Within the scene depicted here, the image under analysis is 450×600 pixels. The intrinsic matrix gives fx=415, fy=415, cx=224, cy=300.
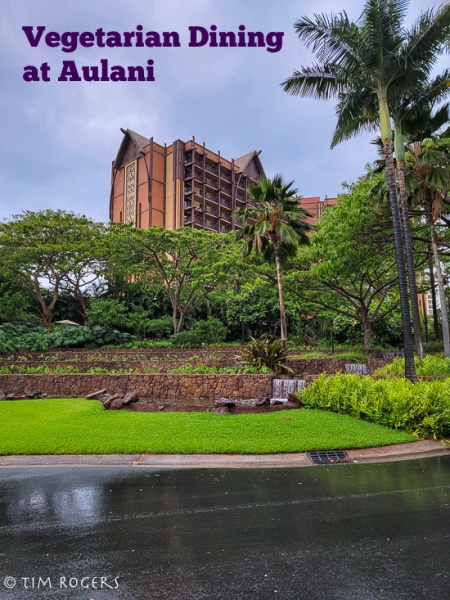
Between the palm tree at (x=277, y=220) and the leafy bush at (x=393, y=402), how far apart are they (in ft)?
31.7

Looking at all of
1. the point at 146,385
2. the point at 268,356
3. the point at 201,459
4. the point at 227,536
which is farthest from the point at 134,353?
the point at 227,536

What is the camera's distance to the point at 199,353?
2550cm

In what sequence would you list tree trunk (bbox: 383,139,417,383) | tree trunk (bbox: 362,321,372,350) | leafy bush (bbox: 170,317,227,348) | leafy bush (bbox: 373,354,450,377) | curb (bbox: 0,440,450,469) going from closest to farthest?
curb (bbox: 0,440,450,469) < tree trunk (bbox: 383,139,417,383) < leafy bush (bbox: 373,354,450,377) < tree trunk (bbox: 362,321,372,350) < leafy bush (bbox: 170,317,227,348)

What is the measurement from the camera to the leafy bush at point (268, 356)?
1700 centimetres

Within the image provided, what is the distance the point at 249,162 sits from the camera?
6381cm

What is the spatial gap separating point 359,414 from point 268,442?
118 inches

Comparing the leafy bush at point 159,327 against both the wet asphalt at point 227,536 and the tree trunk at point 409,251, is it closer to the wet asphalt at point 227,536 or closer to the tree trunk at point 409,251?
the tree trunk at point 409,251

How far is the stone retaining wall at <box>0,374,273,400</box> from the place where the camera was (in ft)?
51.5

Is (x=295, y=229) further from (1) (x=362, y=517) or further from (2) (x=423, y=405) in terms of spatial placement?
(1) (x=362, y=517)

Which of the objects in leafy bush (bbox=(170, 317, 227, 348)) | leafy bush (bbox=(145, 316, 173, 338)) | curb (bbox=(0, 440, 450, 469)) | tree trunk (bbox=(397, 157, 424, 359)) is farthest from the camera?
leafy bush (bbox=(145, 316, 173, 338))

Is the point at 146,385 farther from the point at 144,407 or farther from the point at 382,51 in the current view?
the point at 382,51

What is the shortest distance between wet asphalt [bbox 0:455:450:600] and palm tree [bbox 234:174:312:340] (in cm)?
1501

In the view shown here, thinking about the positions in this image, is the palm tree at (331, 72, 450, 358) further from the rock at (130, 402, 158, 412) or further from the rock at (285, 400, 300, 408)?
the rock at (130, 402, 158, 412)

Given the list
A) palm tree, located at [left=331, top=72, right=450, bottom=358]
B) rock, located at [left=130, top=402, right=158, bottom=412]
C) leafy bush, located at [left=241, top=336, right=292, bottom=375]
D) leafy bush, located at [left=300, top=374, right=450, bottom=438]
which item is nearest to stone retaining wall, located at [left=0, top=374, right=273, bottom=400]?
leafy bush, located at [left=241, top=336, right=292, bottom=375]
